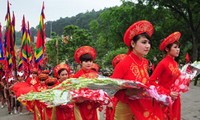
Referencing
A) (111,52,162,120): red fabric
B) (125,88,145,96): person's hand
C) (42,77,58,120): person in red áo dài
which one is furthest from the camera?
(42,77,58,120): person in red áo dài

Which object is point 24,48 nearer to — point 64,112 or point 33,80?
point 33,80

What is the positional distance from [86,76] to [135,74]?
1.88 metres

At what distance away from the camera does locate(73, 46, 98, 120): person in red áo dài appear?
235 inches

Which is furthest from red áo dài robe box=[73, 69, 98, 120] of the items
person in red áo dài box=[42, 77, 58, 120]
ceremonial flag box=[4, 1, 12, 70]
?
ceremonial flag box=[4, 1, 12, 70]

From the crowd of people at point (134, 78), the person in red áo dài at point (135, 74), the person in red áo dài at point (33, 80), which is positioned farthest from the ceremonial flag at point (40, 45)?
the person in red áo dài at point (135, 74)

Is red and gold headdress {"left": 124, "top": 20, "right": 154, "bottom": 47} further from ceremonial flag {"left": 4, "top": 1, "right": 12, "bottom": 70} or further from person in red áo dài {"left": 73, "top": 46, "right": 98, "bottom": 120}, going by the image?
ceremonial flag {"left": 4, "top": 1, "right": 12, "bottom": 70}

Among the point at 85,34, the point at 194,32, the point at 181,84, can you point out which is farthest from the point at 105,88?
the point at 85,34

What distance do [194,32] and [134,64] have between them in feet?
78.5

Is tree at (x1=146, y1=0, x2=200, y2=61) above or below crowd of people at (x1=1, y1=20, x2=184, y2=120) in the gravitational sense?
above

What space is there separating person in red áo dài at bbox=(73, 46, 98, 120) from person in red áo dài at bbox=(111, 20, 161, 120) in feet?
4.26

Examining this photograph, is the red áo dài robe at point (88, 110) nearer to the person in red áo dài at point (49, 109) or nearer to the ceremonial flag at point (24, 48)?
the person in red áo dài at point (49, 109)

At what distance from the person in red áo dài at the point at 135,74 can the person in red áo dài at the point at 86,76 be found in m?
1.30

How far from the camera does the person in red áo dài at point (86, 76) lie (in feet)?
19.5

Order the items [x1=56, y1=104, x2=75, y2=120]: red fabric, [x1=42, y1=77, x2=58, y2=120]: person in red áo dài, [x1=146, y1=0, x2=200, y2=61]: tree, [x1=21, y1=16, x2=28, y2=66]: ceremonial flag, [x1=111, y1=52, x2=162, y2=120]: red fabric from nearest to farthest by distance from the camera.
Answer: [x1=111, y1=52, x2=162, y2=120]: red fabric, [x1=56, y1=104, x2=75, y2=120]: red fabric, [x1=42, y1=77, x2=58, y2=120]: person in red áo dài, [x1=21, y1=16, x2=28, y2=66]: ceremonial flag, [x1=146, y1=0, x2=200, y2=61]: tree
